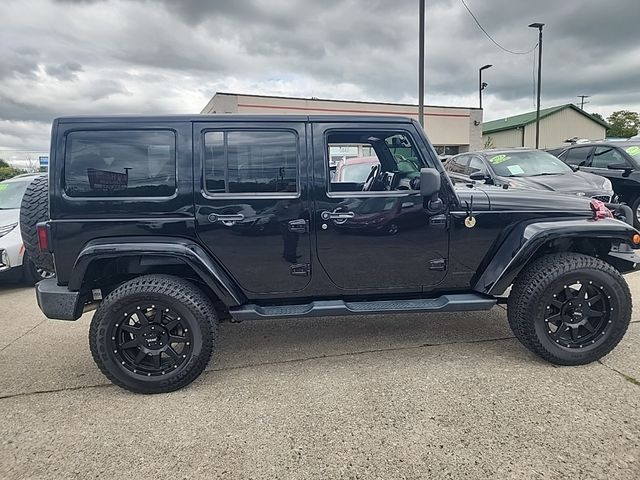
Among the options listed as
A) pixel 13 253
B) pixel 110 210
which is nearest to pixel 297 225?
pixel 110 210

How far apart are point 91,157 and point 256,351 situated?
1.98 metres

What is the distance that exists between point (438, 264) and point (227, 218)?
63.5 inches

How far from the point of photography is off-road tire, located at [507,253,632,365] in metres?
2.99

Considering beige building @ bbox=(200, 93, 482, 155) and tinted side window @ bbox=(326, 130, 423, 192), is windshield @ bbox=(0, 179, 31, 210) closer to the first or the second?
tinted side window @ bbox=(326, 130, 423, 192)

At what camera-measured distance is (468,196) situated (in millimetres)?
3156

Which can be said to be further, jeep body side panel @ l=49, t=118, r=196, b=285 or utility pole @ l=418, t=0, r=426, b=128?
utility pole @ l=418, t=0, r=426, b=128

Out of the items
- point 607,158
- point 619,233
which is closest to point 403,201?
point 619,233

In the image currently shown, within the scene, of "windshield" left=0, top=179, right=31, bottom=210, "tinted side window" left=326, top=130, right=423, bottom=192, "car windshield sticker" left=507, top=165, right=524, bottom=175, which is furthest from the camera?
"car windshield sticker" left=507, top=165, right=524, bottom=175

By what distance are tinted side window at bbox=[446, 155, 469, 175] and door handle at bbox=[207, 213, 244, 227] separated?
663 cm

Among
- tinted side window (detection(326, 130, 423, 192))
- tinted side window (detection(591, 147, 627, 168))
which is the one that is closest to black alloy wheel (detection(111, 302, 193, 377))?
tinted side window (detection(326, 130, 423, 192))

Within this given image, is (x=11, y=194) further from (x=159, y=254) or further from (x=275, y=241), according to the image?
(x=275, y=241)

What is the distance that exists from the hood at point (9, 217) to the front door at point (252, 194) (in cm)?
436

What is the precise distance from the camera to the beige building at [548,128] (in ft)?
115

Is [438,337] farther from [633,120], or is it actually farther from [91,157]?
[633,120]
